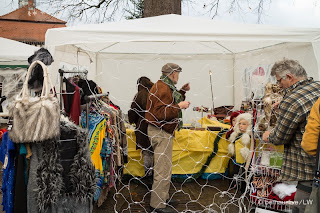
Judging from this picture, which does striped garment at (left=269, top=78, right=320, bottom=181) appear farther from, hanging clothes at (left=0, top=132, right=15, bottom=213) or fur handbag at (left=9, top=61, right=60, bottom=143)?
hanging clothes at (left=0, top=132, right=15, bottom=213)

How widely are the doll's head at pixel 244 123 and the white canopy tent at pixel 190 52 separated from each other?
2.94 ft

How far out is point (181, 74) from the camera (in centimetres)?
565

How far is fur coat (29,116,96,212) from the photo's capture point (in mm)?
1781

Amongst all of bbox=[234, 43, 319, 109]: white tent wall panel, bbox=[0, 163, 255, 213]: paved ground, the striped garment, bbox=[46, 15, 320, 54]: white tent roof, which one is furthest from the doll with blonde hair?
the striped garment

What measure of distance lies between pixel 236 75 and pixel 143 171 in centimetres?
283

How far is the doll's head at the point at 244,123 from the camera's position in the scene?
3.59m

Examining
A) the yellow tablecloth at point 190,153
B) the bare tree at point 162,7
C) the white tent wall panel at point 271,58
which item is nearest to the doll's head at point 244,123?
the yellow tablecloth at point 190,153

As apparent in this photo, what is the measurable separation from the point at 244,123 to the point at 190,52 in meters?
2.28

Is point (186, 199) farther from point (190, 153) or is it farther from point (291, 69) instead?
point (291, 69)

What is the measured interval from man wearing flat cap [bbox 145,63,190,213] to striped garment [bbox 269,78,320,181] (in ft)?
3.51

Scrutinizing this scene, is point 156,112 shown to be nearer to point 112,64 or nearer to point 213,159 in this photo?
point 213,159

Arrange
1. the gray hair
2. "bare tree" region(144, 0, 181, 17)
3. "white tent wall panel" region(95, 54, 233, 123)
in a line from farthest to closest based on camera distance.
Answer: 1. "white tent wall panel" region(95, 54, 233, 123)
2. "bare tree" region(144, 0, 181, 17)
3. the gray hair

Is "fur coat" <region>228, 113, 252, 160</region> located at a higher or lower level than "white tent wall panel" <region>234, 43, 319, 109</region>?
lower

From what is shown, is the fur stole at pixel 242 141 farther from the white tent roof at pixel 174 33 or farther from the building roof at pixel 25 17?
the building roof at pixel 25 17
